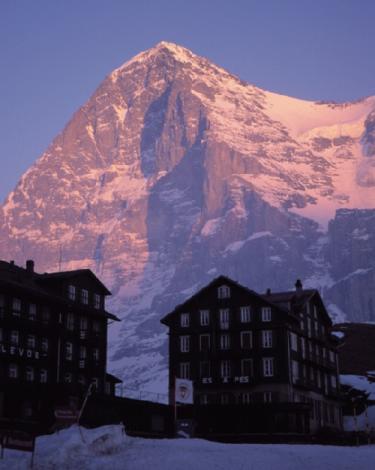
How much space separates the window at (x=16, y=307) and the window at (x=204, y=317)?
84.2 feet

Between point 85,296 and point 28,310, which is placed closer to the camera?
point 28,310

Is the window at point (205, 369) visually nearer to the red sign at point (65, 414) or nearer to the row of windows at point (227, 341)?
the row of windows at point (227, 341)

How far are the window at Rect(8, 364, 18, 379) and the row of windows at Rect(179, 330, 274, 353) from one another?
24.9 metres

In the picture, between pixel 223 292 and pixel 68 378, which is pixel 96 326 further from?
pixel 223 292

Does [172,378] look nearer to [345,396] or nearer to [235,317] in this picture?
[235,317]

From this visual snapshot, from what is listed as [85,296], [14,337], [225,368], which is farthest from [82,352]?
[225,368]

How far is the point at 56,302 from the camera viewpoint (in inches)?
4072

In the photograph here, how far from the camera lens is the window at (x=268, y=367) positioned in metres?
106

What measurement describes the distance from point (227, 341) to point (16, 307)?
27.7m

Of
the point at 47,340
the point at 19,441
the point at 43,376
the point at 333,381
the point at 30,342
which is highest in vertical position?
the point at 47,340

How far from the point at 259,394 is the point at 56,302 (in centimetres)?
2693

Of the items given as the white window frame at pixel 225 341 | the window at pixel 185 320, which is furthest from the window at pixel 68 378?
the white window frame at pixel 225 341

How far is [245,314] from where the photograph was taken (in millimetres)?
110125

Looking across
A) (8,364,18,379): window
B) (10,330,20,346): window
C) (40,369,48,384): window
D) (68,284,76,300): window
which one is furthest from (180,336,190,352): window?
(8,364,18,379): window
